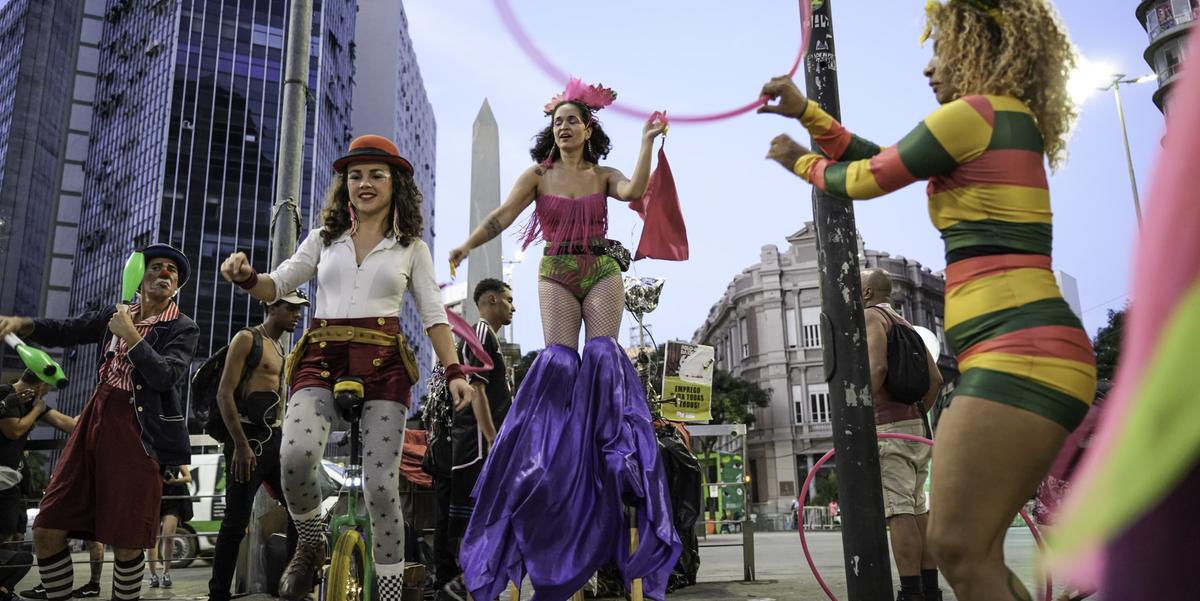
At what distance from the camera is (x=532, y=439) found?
4402 millimetres

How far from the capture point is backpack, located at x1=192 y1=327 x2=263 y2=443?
20.5 ft

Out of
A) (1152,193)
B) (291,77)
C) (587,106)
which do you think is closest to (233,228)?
(291,77)

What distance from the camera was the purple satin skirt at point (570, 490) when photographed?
4.16 meters

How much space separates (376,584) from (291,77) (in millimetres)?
5923

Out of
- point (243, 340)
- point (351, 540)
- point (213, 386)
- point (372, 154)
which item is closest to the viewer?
point (351, 540)

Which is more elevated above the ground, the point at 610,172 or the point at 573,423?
the point at 610,172

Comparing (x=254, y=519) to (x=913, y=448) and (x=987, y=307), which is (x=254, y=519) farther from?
(x=987, y=307)

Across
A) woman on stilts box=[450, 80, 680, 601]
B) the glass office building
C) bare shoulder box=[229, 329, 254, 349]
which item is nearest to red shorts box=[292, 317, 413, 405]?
woman on stilts box=[450, 80, 680, 601]

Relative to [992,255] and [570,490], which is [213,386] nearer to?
[570,490]

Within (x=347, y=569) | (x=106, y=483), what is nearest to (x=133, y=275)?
(x=106, y=483)

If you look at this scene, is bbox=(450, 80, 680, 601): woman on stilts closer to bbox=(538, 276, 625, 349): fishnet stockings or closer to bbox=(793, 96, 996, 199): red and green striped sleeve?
bbox=(538, 276, 625, 349): fishnet stockings

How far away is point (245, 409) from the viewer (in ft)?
20.6

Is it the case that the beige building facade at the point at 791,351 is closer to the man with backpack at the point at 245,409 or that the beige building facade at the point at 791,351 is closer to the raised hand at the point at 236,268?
the man with backpack at the point at 245,409

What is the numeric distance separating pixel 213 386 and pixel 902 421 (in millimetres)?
4984
